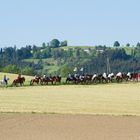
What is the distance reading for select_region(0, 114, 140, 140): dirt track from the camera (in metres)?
21.8

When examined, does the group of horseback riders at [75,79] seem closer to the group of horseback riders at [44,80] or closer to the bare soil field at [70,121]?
the group of horseback riders at [44,80]

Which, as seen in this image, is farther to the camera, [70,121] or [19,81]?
[19,81]

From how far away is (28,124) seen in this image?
25.9 meters

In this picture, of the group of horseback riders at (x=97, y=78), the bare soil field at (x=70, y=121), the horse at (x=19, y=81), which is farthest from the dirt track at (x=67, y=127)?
the group of horseback riders at (x=97, y=78)

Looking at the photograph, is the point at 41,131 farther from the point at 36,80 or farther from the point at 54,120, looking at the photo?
the point at 36,80

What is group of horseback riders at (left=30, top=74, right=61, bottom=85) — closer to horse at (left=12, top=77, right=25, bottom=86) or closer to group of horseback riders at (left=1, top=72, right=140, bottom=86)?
group of horseback riders at (left=1, top=72, right=140, bottom=86)

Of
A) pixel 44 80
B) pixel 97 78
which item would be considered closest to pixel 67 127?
pixel 44 80

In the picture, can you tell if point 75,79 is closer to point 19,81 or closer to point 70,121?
point 19,81

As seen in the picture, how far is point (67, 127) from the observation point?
24.9 meters

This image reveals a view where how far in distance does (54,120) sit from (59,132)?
4419mm

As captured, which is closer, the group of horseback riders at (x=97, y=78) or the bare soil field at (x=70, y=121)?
the bare soil field at (x=70, y=121)

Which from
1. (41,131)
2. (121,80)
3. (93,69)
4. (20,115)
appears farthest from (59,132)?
(93,69)

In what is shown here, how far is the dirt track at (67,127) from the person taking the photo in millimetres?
21828

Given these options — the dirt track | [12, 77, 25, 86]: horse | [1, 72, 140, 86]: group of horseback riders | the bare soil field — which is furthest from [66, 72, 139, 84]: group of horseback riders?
the dirt track
